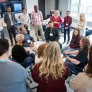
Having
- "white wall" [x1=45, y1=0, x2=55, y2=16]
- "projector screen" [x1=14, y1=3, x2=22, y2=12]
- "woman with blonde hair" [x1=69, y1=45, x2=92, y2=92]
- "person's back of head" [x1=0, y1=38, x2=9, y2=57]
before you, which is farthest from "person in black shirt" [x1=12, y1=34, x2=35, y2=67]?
"white wall" [x1=45, y1=0, x2=55, y2=16]

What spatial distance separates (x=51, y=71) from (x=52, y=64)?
0.08 metres

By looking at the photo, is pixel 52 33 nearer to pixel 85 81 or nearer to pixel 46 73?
pixel 46 73

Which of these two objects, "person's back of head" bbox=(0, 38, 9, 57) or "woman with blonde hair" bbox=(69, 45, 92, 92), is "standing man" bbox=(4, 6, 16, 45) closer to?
"person's back of head" bbox=(0, 38, 9, 57)

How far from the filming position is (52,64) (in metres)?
1.63

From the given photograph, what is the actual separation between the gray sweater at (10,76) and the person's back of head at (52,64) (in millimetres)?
305

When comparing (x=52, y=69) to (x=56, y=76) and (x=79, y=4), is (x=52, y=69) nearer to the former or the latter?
(x=56, y=76)

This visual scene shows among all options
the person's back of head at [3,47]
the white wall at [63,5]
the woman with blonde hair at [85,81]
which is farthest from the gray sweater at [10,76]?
the white wall at [63,5]

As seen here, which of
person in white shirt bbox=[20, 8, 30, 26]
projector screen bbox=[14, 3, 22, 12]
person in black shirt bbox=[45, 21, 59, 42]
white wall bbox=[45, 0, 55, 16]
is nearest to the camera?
person in black shirt bbox=[45, 21, 59, 42]

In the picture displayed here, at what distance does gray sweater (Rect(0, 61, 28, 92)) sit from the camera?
4.27 ft

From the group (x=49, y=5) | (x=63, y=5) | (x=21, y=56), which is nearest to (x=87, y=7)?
(x=63, y=5)

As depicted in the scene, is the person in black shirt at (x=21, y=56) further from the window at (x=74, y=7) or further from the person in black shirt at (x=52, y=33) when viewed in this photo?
the window at (x=74, y=7)

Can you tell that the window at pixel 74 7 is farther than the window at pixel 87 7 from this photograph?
Yes

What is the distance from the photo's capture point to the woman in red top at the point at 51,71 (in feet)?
5.27

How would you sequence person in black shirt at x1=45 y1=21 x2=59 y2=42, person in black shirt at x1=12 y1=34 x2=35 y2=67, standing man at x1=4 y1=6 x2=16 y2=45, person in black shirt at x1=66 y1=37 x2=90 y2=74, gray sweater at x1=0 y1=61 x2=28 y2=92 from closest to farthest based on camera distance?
gray sweater at x1=0 y1=61 x2=28 y2=92
person in black shirt at x1=66 y1=37 x2=90 y2=74
person in black shirt at x1=12 y1=34 x2=35 y2=67
person in black shirt at x1=45 y1=21 x2=59 y2=42
standing man at x1=4 y1=6 x2=16 y2=45
